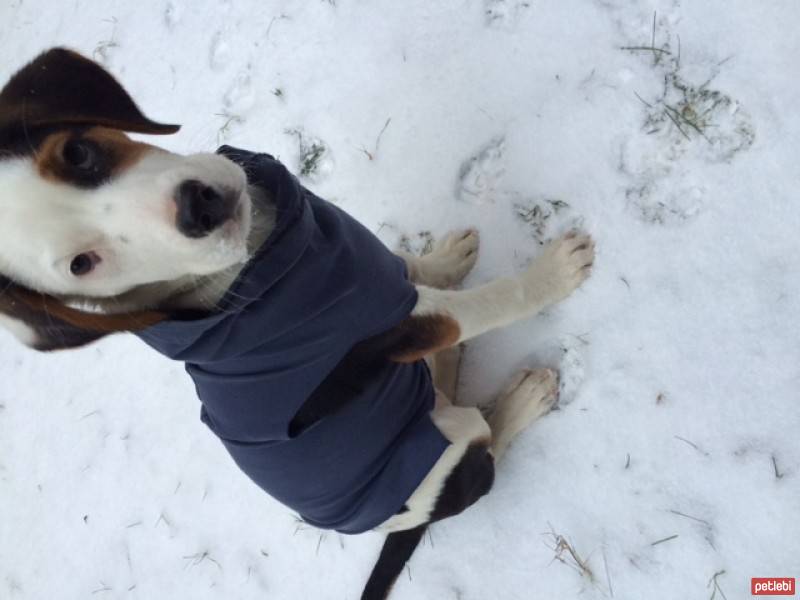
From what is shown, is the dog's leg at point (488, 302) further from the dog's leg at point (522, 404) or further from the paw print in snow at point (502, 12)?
the paw print in snow at point (502, 12)

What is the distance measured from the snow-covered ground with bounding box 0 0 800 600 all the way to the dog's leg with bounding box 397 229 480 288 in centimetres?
7

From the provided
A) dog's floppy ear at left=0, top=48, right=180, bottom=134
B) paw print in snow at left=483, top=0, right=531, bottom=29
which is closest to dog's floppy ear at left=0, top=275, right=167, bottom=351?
dog's floppy ear at left=0, top=48, right=180, bottom=134

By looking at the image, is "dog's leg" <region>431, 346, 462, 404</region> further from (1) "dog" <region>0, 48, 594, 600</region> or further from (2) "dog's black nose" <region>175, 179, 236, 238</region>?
(2) "dog's black nose" <region>175, 179, 236, 238</region>

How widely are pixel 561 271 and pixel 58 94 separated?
1840 millimetres

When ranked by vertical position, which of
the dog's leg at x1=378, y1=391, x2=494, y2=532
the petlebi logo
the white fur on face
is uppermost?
the white fur on face

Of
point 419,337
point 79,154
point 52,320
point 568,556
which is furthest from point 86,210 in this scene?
point 568,556

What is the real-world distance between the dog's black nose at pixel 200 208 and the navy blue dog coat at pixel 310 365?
0.63ft

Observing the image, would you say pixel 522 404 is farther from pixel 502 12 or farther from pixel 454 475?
pixel 502 12

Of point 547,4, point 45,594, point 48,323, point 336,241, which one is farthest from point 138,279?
point 45,594

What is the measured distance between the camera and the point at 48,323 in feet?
5.99

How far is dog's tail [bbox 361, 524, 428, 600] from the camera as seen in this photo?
99.9 inches

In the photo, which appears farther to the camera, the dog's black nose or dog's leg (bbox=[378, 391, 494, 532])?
dog's leg (bbox=[378, 391, 494, 532])

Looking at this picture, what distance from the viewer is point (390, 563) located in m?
2.54

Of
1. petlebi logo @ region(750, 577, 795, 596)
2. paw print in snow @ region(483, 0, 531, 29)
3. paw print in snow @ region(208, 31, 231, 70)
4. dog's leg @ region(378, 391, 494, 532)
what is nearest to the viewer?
petlebi logo @ region(750, 577, 795, 596)
